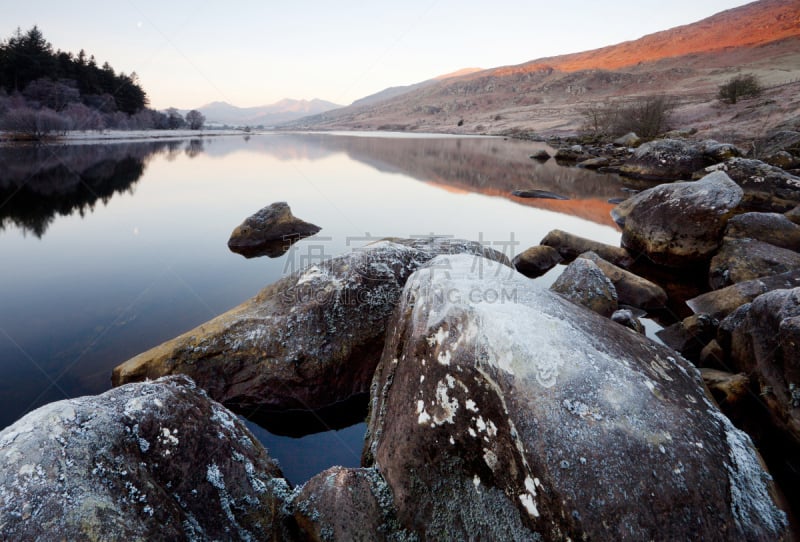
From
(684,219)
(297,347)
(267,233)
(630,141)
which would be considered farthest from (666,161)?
(297,347)

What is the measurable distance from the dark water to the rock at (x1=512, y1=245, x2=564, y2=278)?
1492 mm

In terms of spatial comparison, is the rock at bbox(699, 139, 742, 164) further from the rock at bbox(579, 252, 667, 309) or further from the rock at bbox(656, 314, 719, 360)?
the rock at bbox(656, 314, 719, 360)

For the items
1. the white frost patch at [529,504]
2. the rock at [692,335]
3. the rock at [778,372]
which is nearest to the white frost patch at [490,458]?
the white frost patch at [529,504]

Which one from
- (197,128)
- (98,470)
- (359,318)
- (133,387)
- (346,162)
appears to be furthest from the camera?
(197,128)

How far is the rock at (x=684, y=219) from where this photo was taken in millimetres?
7309

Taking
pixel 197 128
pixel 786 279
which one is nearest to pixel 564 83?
pixel 197 128

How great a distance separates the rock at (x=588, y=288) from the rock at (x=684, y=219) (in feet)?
11.8

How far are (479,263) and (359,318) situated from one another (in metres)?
1.46

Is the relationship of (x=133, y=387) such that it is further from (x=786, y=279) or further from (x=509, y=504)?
(x=786, y=279)

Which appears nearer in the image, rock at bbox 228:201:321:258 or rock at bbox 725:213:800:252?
rock at bbox 725:213:800:252

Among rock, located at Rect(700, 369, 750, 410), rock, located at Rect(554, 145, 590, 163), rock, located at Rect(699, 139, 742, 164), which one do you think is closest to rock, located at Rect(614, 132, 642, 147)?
rock, located at Rect(554, 145, 590, 163)

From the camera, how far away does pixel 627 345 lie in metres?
2.70

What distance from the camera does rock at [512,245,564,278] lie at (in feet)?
26.3

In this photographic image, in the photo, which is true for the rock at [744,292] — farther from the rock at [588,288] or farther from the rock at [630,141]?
the rock at [630,141]
